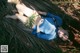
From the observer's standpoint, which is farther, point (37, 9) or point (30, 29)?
point (37, 9)

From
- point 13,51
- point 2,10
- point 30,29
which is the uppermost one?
point 2,10

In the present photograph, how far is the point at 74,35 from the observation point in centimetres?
741

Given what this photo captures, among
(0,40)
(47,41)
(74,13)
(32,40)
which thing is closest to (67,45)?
(47,41)

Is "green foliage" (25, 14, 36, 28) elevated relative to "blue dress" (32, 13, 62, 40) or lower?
elevated

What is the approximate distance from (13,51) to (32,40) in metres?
0.43

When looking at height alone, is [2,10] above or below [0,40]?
above

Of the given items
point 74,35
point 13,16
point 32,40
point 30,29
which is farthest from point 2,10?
point 74,35

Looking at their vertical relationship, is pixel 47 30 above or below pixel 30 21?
below

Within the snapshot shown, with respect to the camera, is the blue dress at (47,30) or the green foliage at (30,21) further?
the green foliage at (30,21)

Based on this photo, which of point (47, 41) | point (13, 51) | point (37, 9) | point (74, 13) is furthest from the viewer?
point (74, 13)

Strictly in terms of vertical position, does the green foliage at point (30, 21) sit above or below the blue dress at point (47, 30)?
above

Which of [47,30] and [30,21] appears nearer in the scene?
[47,30]

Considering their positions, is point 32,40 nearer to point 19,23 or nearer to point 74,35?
point 19,23

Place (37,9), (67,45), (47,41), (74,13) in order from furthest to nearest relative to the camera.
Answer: (74,13) < (37,9) < (67,45) < (47,41)
